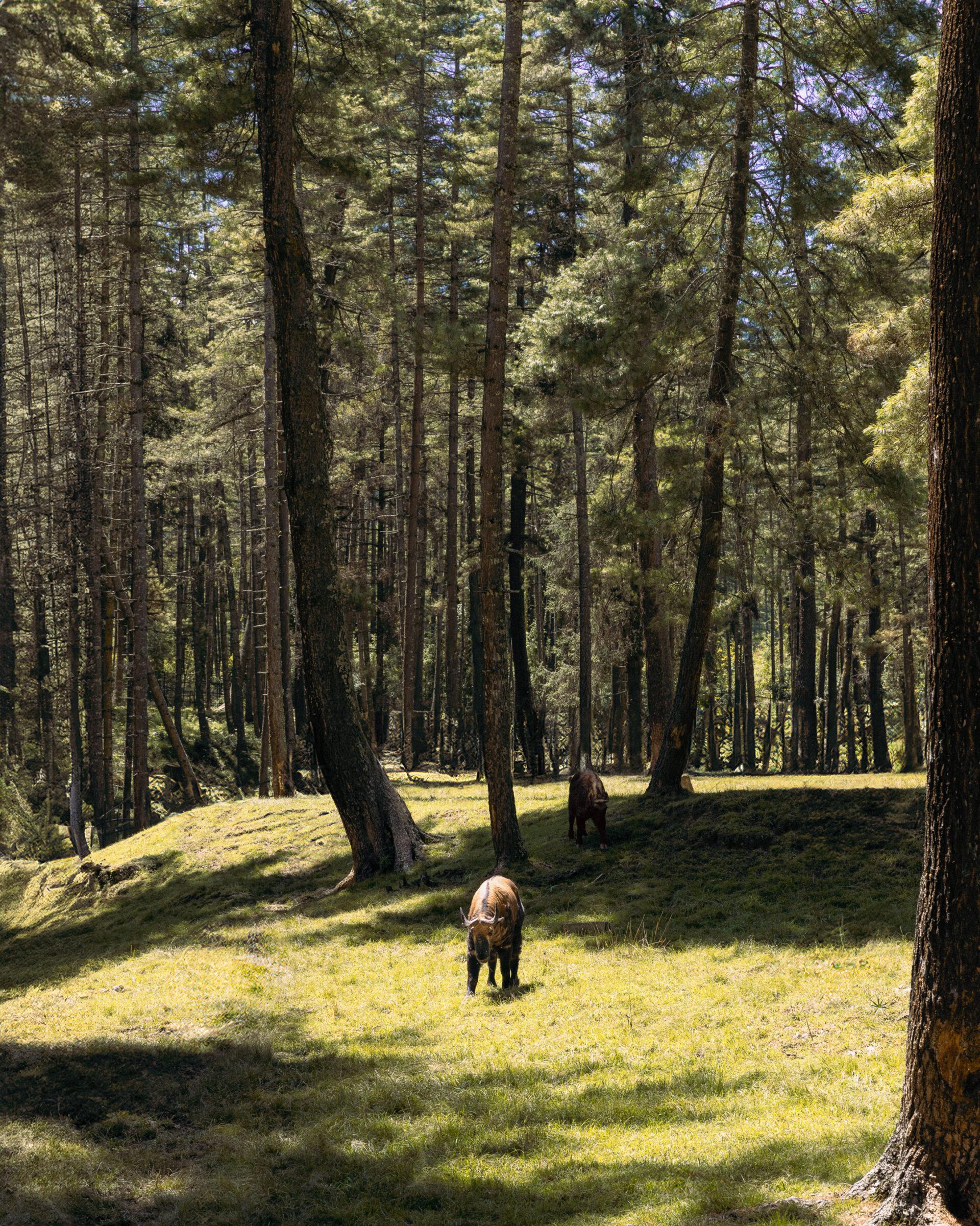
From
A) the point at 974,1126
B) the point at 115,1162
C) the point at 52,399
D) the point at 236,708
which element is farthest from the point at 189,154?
the point at 236,708

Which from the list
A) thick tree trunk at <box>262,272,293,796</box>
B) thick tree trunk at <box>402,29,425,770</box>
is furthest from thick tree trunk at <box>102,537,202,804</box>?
thick tree trunk at <box>402,29,425,770</box>

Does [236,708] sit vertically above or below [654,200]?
below

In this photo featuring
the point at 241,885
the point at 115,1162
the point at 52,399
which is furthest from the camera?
the point at 52,399

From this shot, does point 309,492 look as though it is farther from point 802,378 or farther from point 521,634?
point 521,634

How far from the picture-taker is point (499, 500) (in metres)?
13.9

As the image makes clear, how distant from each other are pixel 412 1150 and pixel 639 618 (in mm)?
21518

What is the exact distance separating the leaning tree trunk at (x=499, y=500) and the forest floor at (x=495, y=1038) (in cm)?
124

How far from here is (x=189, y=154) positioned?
1638 centimetres

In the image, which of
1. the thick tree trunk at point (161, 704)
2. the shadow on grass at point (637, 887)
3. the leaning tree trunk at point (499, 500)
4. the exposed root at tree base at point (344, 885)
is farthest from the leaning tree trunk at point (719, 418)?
the thick tree trunk at point (161, 704)

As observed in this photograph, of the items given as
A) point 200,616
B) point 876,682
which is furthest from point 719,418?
point 200,616

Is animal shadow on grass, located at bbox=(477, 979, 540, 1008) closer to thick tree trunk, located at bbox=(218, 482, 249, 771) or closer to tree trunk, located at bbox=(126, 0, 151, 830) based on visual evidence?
tree trunk, located at bbox=(126, 0, 151, 830)

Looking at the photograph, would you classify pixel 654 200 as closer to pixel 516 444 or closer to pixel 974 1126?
pixel 516 444

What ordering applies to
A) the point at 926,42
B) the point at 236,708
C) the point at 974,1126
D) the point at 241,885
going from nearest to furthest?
1. the point at 974,1126
2. the point at 926,42
3. the point at 241,885
4. the point at 236,708

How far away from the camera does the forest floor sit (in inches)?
225
